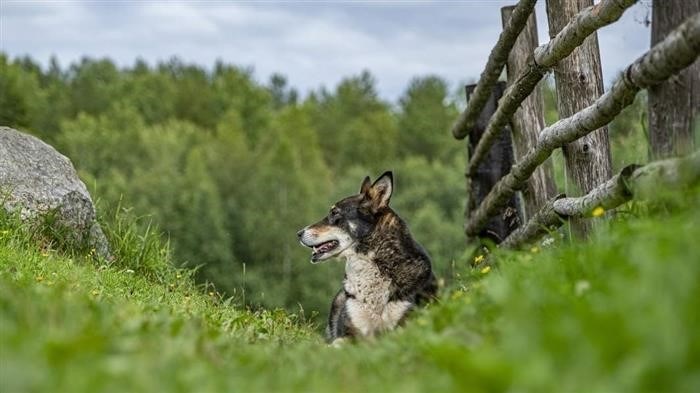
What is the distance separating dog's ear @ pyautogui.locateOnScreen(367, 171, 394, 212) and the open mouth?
A: 41 cm

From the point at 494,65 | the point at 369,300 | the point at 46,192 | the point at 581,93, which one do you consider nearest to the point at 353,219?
the point at 369,300

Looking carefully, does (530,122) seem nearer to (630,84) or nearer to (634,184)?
(630,84)

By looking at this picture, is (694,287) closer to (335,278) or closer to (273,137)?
(335,278)

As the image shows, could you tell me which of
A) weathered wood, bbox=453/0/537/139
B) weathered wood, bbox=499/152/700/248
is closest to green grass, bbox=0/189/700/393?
weathered wood, bbox=499/152/700/248

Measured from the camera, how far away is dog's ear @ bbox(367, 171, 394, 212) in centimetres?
831

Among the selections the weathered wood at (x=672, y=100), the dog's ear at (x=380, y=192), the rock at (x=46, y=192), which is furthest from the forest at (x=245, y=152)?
the weathered wood at (x=672, y=100)

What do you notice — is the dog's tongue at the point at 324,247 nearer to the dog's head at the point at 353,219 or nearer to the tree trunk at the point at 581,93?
the dog's head at the point at 353,219

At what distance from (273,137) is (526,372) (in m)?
71.6

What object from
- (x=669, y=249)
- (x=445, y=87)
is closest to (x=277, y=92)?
(x=445, y=87)

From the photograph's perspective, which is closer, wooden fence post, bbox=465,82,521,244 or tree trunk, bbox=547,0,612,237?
tree trunk, bbox=547,0,612,237

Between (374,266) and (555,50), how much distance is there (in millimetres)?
1993

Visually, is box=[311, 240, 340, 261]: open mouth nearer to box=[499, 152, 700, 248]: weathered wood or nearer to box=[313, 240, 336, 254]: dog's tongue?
box=[313, 240, 336, 254]: dog's tongue

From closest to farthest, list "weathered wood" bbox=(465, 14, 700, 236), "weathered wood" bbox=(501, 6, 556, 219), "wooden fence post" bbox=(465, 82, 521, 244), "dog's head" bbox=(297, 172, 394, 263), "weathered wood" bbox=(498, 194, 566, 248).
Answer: "weathered wood" bbox=(465, 14, 700, 236)
"weathered wood" bbox=(498, 194, 566, 248)
"dog's head" bbox=(297, 172, 394, 263)
"weathered wood" bbox=(501, 6, 556, 219)
"wooden fence post" bbox=(465, 82, 521, 244)

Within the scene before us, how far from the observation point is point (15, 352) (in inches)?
Result: 127
